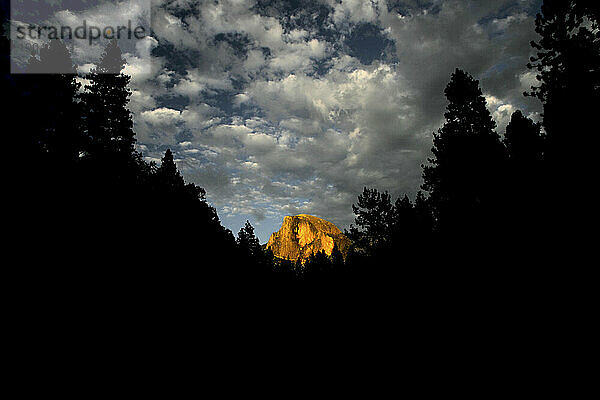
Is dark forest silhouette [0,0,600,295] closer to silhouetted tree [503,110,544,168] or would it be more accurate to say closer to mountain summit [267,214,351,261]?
silhouetted tree [503,110,544,168]

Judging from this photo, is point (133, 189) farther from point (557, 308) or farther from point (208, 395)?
point (557, 308)

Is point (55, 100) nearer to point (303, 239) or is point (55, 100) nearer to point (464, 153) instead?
point (464, 153)

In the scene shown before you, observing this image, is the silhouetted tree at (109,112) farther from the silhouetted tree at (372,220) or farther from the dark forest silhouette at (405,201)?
the silhouetted tree at (372,220)

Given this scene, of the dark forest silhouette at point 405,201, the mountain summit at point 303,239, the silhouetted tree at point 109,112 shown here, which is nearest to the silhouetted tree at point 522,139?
the dark forest silhouette at point 405,201

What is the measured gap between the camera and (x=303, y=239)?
5536 inches

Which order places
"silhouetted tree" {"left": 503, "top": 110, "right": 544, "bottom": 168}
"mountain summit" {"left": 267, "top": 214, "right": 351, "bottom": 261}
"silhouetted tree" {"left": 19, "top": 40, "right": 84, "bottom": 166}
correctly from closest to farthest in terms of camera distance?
"silhouetted tree" {"left": 19, "top": 40, "right": 84, "bottom": 166}, "silhouetted tree" {"left": 503, "top": 110, "right": 544, "bottom": 168}, "mountain summit" {"left": 267, "top": 214, "right": 351, "bottom": 261}

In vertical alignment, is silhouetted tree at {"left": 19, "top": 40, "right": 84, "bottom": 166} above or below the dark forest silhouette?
above

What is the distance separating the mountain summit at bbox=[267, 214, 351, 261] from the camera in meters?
135

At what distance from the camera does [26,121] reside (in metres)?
15.7

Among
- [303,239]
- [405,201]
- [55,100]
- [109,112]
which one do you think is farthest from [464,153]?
[303,239]

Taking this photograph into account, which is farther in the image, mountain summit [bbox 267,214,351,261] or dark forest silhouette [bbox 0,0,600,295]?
mountain summit [bbox 267,214,351,261]

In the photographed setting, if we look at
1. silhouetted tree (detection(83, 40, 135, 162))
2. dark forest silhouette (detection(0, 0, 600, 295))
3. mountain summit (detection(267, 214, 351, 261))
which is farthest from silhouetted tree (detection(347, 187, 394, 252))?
mountain summit (detection(267, 214, 351, 261))

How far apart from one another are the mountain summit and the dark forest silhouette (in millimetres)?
107340

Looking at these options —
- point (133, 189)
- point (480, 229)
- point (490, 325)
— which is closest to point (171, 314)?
point (133, 189)
